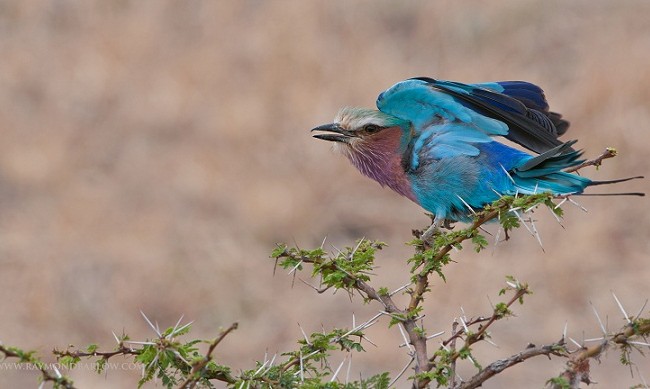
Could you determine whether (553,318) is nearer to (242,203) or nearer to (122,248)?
Result: (242,203)

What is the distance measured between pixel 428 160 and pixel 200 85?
5327 millimetres

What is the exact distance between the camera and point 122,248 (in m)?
7.39

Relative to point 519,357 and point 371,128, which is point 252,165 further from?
point 519,357

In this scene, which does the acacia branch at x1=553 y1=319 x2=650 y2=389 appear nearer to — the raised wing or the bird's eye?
the raised wing

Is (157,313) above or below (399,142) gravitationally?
above

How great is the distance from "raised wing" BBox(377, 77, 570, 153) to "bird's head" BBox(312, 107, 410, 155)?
2.2 inches

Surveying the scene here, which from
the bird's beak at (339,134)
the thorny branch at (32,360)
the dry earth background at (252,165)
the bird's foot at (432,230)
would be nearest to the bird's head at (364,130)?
the bird's beak at (339,134)

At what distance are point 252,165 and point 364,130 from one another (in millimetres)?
4025

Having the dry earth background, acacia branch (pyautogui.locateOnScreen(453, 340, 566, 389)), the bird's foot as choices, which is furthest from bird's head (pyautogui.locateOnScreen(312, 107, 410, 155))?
the dry earth background

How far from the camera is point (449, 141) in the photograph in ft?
12.5

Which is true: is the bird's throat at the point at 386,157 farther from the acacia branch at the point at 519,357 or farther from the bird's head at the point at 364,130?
the acacia branch at the point at 519,357

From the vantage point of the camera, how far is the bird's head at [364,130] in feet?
12.9

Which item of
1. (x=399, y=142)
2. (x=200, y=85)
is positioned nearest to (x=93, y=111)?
(x=200, y=85)

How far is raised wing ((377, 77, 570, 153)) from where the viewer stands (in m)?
3.80
